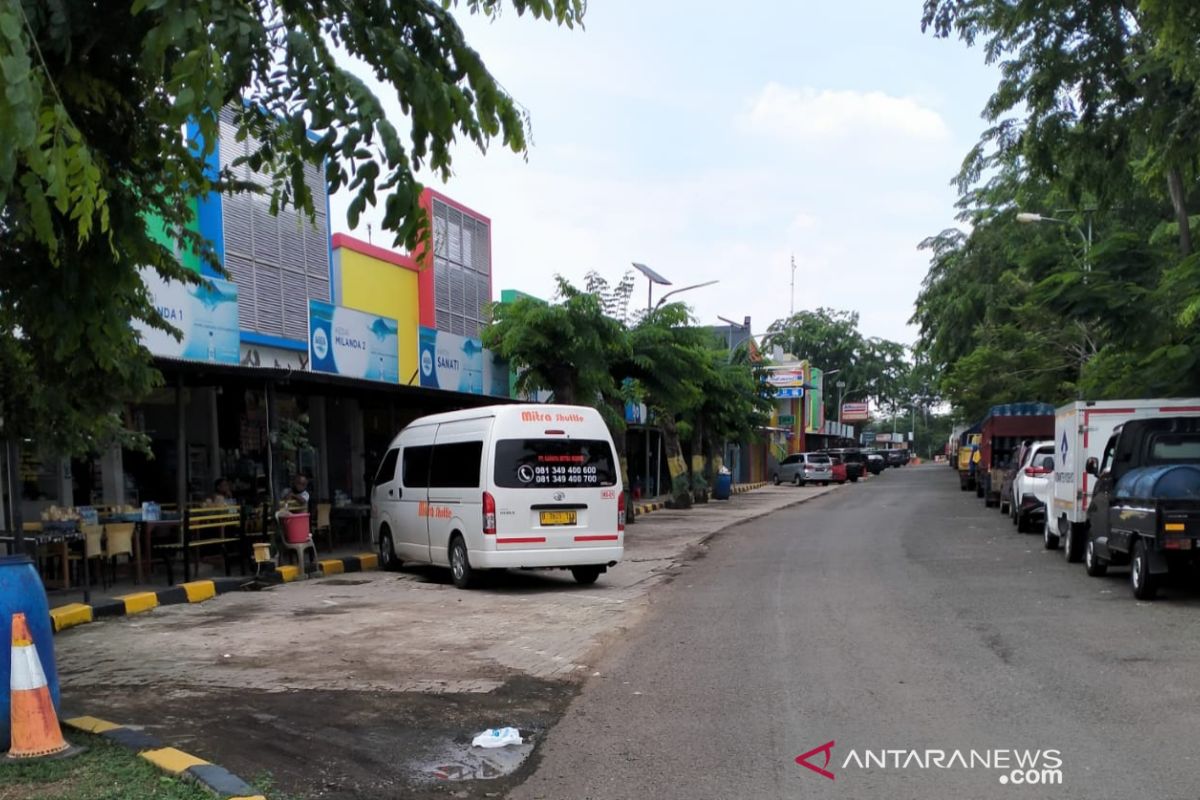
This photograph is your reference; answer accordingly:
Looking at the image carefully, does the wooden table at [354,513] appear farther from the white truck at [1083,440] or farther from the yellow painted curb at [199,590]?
the white truck at [1083,440]

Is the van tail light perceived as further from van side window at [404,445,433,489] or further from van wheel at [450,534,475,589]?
van side window at [404,445,433,489]

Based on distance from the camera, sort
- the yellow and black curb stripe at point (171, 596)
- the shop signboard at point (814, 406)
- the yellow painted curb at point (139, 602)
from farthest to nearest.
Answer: the shop signboard at point (814, 406) < the yellow painted curb at point (139, 602) < the yellow and black curb stripe at point (171, 596)

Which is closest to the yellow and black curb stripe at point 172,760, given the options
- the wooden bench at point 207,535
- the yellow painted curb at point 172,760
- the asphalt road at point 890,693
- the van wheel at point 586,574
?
the yellow painted curb at point 172,760

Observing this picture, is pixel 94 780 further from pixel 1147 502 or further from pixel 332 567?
pixel 332 567

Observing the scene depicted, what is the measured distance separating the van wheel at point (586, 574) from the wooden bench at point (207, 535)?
4552mm

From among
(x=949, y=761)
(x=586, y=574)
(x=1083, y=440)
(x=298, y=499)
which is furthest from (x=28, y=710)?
(x=1083, y=440)

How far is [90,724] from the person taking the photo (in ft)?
19.2

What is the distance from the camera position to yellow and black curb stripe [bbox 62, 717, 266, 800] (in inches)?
190

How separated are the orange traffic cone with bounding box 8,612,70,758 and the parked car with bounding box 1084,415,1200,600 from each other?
32.1 ft

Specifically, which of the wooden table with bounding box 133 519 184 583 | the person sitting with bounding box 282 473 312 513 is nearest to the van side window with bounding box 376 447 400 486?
the person sitting with bounding box 282 473 312 513

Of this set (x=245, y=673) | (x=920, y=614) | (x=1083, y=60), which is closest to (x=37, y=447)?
(x=245, y=673)

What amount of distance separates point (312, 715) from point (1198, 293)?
1123cm

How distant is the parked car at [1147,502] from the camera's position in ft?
33.5

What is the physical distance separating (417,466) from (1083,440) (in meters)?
9.44
